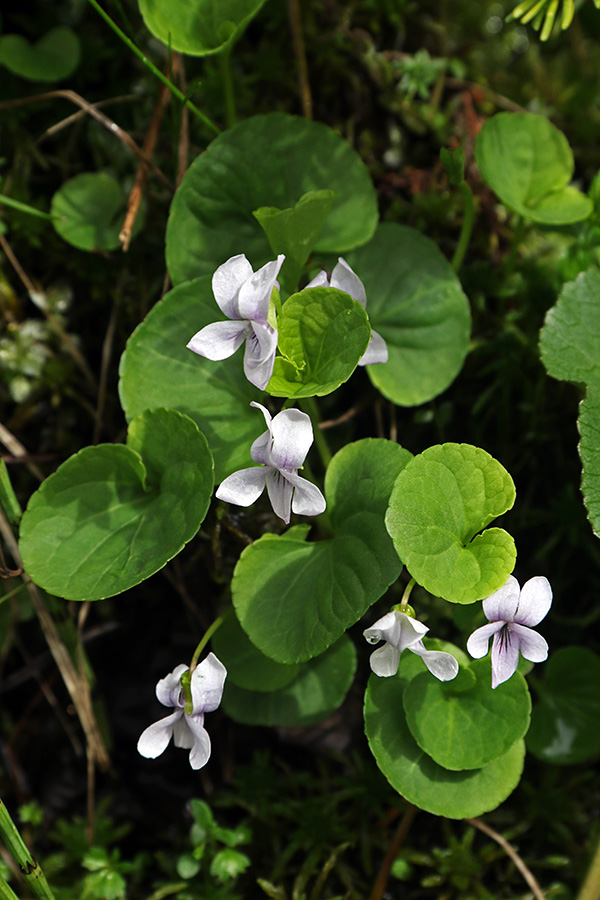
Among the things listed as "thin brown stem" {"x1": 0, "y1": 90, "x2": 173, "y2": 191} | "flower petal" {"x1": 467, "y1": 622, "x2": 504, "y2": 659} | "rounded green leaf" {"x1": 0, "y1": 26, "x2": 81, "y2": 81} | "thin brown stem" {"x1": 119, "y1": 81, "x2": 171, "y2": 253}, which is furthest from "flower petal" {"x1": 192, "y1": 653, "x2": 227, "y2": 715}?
"rounded green leaf" {"x1": 0, "y1": 26, "x2": 81, "y2": 81}

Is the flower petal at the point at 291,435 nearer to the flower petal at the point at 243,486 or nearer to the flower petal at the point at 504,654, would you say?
the flower petal at the point at 243,486

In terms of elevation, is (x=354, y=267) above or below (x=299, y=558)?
above

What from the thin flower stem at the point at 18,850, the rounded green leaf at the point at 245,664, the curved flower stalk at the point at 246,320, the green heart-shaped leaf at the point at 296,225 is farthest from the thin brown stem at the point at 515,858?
the green heart-shaped leaf at the point at 296,225

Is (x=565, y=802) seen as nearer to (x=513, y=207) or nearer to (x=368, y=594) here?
(x=368, y=594)

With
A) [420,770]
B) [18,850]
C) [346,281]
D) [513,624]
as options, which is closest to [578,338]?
[346,281]

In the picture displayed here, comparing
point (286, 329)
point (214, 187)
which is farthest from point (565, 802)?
point (214, 187)

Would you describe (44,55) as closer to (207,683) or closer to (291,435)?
(291,435)
